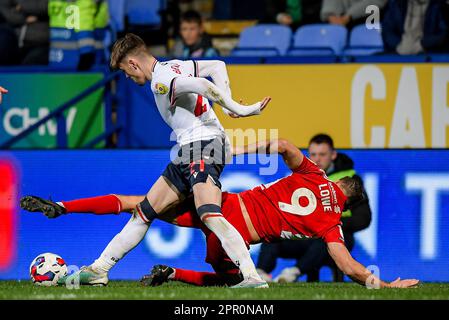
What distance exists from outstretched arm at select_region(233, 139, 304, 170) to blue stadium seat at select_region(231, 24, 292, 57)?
4.49 meters

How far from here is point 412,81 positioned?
11.7 m

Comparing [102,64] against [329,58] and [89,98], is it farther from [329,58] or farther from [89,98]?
[329,58]

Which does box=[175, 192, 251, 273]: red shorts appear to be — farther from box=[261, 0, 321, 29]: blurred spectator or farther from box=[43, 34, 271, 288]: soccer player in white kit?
box=[261, 0, 321, 29]: blurred spectator

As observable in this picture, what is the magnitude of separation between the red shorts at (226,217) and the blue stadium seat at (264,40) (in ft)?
14.0

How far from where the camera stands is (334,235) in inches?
343

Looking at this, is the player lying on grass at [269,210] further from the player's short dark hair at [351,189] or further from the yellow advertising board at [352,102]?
the yellow advertising board at [352,102]

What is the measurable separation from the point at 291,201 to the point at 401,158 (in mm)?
2101

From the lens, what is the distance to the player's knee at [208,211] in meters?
8.44

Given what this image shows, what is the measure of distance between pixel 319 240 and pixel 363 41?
3238 mm

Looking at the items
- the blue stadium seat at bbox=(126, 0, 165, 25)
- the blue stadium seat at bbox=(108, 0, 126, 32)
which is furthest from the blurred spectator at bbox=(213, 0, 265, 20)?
the blue stadium seat at bbox=(108, 0, 126, 32)

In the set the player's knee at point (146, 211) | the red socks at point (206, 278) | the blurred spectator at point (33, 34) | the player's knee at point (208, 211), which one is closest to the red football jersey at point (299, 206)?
the red socks at point (206, 278)

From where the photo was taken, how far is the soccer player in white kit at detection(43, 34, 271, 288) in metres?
8.38

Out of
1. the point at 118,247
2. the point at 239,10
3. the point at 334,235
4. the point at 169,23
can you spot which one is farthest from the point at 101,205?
the point at 239,10
